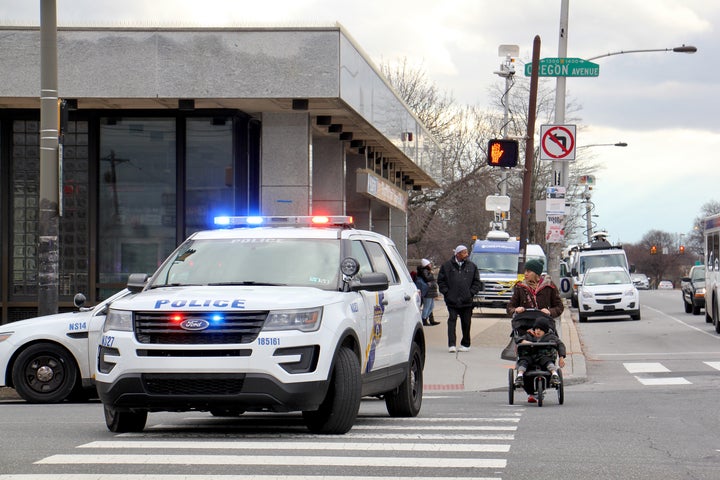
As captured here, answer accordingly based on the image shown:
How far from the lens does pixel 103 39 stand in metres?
19.3

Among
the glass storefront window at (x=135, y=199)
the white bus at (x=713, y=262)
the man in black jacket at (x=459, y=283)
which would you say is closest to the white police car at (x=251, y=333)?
the man in black jacket at (x=459, y=283)

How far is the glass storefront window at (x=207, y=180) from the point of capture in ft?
69.2

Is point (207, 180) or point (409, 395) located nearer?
point (409, 395)

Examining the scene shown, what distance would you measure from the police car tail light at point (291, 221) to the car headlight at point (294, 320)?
190 centimetres

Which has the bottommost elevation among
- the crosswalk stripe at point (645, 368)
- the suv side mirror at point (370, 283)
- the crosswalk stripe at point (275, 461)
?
the crosswalk stripe at point (645, 368)

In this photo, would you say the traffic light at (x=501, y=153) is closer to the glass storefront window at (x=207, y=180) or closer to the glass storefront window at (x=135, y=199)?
the glass storefront window at (x=207, y=180)

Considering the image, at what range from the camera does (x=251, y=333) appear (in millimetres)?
8758

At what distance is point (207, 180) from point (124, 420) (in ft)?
38.4

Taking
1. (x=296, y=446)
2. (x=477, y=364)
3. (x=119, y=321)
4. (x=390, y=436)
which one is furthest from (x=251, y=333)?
(x=477, y=364)

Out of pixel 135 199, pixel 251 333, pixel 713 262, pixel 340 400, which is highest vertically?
pixel 135 199

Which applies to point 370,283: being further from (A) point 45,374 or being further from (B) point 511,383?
(A) point 45,374

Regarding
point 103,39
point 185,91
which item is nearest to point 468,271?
point 185,91

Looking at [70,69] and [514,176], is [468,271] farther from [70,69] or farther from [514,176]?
[514,176]

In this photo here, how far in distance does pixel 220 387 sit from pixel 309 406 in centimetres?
69
